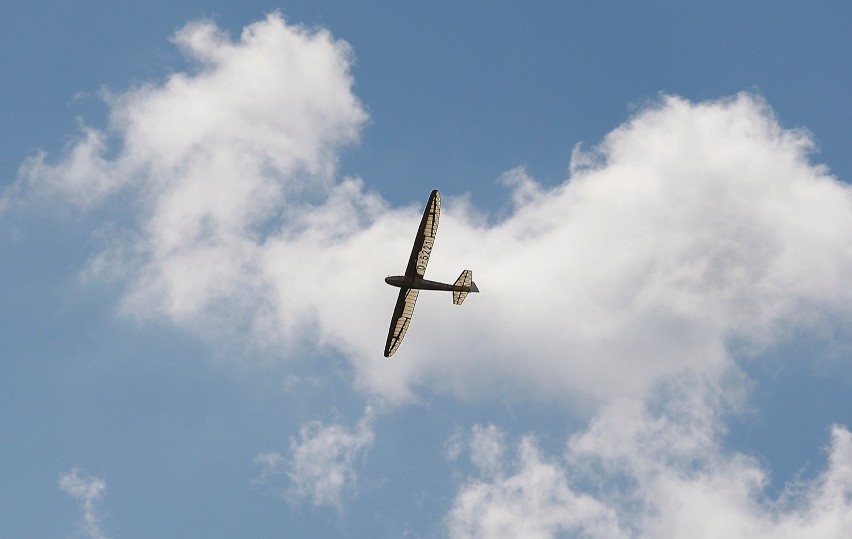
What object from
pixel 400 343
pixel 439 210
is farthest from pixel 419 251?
pixel 400 343

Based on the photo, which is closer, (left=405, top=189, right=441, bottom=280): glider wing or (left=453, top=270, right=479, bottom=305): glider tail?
(left=405, top=189, right=441, bottom=280): glider wing

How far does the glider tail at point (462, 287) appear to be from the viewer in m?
104

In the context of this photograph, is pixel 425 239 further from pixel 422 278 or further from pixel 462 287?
pixel 462 287

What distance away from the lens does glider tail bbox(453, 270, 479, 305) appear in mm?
104312

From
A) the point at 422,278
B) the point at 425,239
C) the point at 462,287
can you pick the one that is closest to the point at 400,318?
the point at 422,278

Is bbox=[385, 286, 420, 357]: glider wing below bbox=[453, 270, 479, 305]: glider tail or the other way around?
below

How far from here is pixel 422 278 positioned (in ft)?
335

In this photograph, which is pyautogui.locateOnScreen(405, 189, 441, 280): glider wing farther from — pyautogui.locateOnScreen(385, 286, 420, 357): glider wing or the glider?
pyautogui.locateOnScreen(385, 286, 420, 357): glider wing

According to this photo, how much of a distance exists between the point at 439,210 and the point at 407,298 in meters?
10.9

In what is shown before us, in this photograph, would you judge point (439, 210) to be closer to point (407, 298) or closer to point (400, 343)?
point (407, 298)

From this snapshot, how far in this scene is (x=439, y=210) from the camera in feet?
334

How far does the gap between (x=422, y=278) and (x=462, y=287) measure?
515cm

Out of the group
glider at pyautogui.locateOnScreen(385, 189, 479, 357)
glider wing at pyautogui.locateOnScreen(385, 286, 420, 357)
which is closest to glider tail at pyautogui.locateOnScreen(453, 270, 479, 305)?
glider at pyautogui.locateOnScreen(385, 189, 479, 357)

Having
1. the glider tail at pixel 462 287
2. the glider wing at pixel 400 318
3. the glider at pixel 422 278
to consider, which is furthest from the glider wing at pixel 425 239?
the glider tail at pixel 462 287
